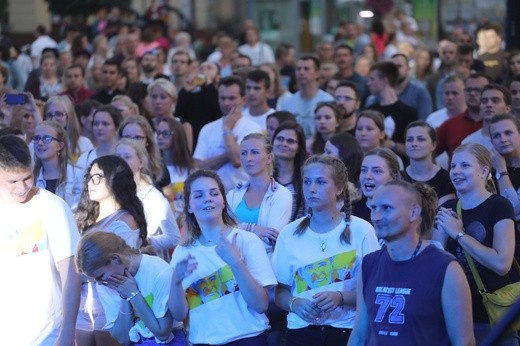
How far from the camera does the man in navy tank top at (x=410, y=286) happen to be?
5488 mm

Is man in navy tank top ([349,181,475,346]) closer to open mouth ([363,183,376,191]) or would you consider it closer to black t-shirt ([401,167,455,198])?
open mouth ([363,183,376,191])

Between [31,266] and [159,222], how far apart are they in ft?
6.75

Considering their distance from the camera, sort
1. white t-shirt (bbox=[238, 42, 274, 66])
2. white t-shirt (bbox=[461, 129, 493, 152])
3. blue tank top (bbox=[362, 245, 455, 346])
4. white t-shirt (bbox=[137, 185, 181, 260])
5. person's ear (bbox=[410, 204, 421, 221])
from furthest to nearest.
A: 1. white t-shirt (bbox=[238, 42, 274, 66])
2. white t-shirt (bbox=[461, 129, 493, 152])
3. white t-shirt (bbox=[137, 185, 181, 260])
4. person's ear (bbox=[410, 204, 421, 221])
5. blue tank top (bbox=[362, 245, 455, 346])

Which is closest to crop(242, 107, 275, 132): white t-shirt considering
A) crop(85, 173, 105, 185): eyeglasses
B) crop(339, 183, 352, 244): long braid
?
crop(85, 173, 105, 185): eyeglasses

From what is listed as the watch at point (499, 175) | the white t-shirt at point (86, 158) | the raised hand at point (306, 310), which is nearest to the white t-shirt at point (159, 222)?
the white t-shirt at point (86, 158)

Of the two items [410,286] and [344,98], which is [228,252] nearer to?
[410,286]

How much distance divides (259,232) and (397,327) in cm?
243

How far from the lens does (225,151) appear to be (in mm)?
11000

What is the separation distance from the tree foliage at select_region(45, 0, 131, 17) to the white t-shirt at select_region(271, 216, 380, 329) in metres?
20.4

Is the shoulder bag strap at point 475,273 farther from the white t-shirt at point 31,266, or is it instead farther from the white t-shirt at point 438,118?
the white t-shirt at point 438,118

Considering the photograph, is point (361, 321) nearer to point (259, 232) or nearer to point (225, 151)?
point (259, 232)

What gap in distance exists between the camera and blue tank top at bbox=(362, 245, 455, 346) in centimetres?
549

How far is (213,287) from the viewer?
6.83 metres

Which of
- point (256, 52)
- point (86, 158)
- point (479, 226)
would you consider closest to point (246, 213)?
point (479, 226)
